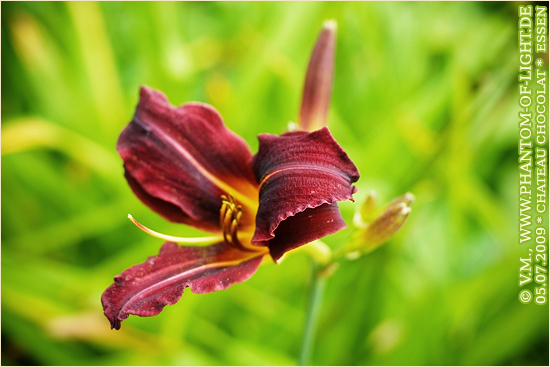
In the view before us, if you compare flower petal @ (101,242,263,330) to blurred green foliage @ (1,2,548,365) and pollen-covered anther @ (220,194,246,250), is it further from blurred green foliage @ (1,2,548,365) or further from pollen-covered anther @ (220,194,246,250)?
blurred green foliage @ (1,2,548,365)

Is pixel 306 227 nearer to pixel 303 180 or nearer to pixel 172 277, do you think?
pixel 303 180

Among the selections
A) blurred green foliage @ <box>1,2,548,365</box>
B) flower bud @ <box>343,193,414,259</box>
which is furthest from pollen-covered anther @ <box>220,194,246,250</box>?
blurred green foliage @ <box>1,2,548,365</box>

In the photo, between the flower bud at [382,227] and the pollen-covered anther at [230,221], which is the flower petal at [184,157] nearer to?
the pollen-covered anther at [230,221]

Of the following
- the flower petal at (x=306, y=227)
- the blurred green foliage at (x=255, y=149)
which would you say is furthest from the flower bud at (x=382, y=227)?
the blurred green foliage at (x=255, y=149)

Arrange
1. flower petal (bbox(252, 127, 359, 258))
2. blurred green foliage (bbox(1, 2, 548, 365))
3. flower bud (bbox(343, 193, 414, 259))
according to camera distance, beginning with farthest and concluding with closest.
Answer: blurred green foliage (bbox(1, 2, 548, 365)), flower bud (bbox(343, 193, 414, 259)), flower petal (bbox(252, 127, 359, 258))

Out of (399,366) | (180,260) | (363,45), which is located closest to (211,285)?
(180,260)

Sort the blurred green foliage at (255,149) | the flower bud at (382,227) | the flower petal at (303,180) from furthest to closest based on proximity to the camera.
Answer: the blurred green foliage at (255,149), the flower bud at (382,227), the flower petal at (303,180)

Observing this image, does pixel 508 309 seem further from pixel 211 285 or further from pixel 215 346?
pixel 211 285
